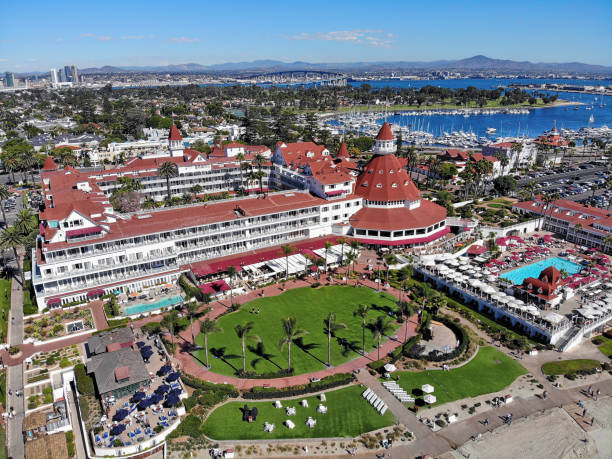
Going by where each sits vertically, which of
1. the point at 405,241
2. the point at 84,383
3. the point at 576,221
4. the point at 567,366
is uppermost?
the point at 576,221

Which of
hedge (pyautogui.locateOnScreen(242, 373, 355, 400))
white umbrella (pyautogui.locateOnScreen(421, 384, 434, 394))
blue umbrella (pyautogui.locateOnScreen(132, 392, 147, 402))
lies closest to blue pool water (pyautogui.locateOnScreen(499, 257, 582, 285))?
white umbrella (pyautogui.locateOnScreen(421, 384, 434, 394))

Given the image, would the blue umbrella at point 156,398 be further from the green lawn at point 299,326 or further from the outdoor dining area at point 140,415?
the green lawn at point 299,326

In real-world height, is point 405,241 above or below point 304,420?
above

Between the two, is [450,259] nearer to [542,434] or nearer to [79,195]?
[542,434]

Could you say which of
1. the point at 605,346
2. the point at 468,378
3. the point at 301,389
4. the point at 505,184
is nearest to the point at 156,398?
the point at 301,389

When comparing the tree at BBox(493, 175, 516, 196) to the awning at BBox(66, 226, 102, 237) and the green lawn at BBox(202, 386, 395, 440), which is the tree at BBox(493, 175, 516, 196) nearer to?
the green lawn at BBox(202, 386, 395, 440)

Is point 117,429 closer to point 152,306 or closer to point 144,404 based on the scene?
point 144,404
